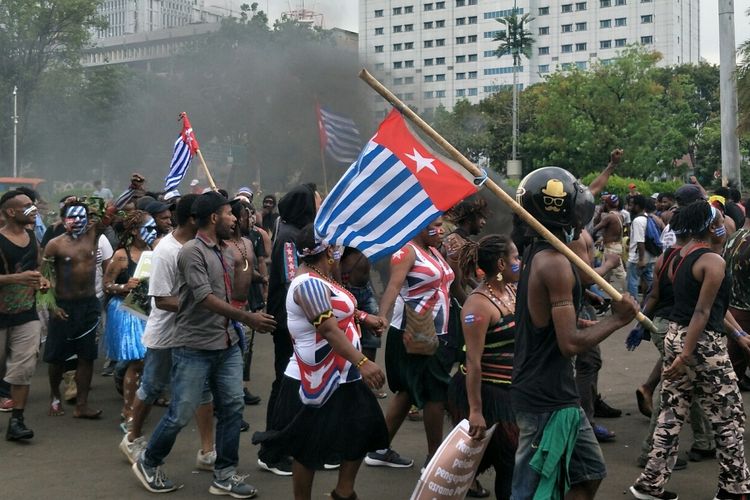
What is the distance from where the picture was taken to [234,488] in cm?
577

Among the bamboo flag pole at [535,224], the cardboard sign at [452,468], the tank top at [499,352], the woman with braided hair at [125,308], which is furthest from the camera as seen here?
the woman with braided hair at [125,308]

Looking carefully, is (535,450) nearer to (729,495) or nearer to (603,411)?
(729,495)

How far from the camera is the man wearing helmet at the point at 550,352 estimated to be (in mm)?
3812

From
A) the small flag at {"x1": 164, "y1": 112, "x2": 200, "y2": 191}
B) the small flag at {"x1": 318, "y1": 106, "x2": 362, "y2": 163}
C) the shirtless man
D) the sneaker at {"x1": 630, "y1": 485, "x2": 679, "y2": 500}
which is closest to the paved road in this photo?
the sneaker at {"x1": 630, "y1": 485, "x2": 679, "y2": 500}

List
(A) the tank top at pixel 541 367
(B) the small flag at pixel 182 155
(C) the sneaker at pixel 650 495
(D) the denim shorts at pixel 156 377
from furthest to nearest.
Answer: (B) the small flag at pixel 182 155 → (D) the denim shorts at pixel 156 377 → (C) the sneaker at pixel 650 495 → (A) the tank top at pixel 541 367

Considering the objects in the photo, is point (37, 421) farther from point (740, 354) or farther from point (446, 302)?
point (740, 354)

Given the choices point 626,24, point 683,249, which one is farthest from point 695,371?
point 626,24

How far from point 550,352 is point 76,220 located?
5.15 m

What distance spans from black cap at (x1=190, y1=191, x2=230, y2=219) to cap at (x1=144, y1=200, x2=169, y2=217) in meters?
2.14

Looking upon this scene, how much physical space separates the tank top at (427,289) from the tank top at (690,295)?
149 cm

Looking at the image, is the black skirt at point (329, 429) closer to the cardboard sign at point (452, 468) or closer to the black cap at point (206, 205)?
the cardboard sign at point (452, 468)

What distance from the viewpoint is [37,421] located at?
7797 millimetres

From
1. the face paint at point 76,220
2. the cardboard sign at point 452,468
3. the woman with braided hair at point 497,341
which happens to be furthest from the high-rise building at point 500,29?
the cardboard sign at point 452,468

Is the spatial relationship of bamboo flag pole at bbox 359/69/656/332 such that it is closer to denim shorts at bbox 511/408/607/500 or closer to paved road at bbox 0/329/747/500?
denim shorts at bbox 511/408/607/500
